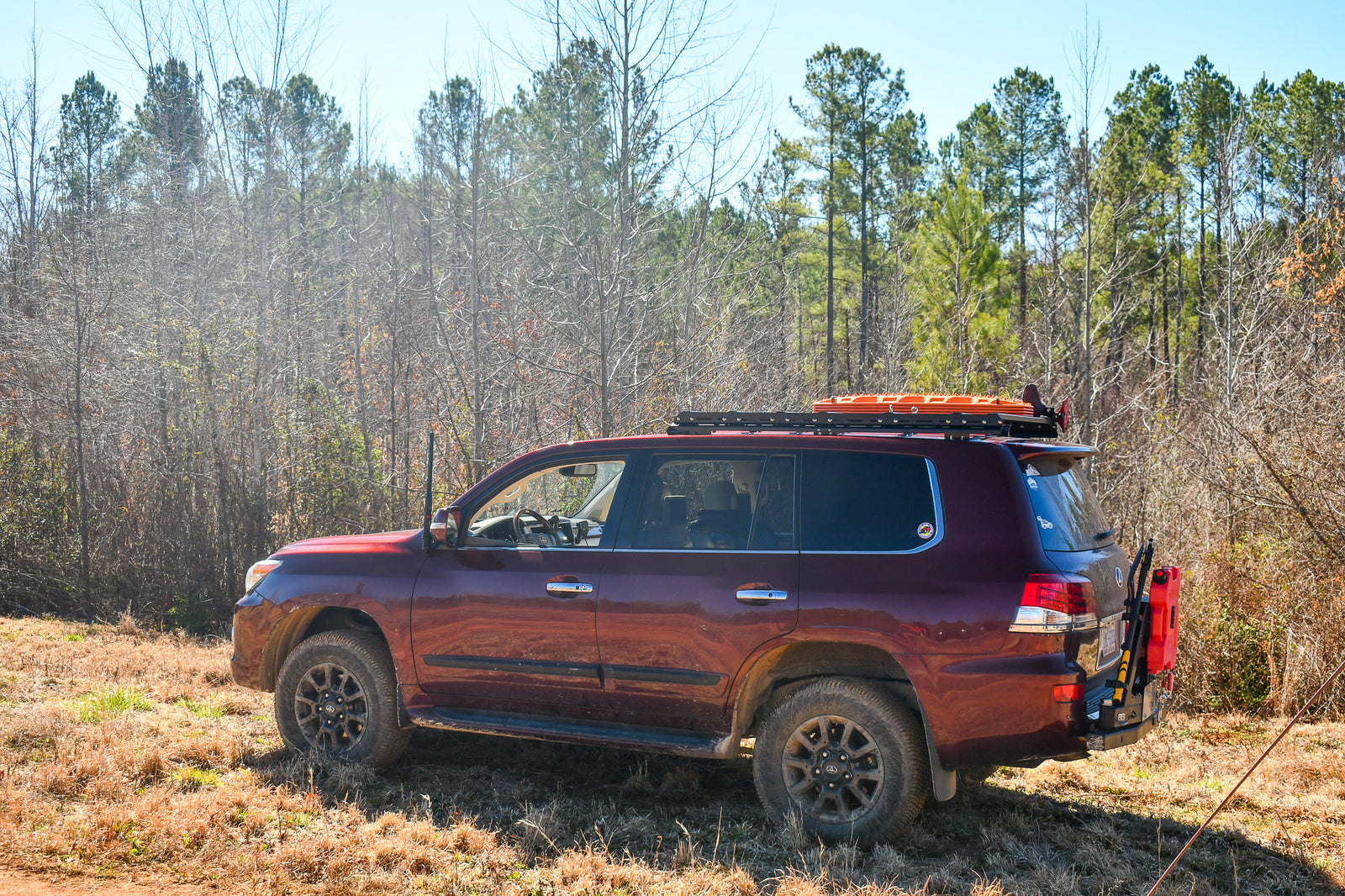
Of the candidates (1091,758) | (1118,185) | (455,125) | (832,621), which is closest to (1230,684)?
(1091,758)

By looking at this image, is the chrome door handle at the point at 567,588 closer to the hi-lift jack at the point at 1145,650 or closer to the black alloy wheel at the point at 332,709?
the black alloy wheel at the point at 332,709

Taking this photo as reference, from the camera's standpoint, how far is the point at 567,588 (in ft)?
16.8

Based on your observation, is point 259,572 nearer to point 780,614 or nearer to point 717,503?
point 717,503

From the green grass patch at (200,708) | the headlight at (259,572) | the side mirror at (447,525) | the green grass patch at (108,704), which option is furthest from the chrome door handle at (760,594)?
the green grass patch at (108,704)

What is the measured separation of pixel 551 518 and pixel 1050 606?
2958 millimetres

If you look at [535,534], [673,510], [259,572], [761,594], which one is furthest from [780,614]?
[259,572]

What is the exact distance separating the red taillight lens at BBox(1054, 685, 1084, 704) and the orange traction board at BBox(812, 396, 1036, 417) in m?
1.44

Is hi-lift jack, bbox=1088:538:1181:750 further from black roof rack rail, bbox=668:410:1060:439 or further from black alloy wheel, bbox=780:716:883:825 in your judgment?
black alloy wheel, bbox=780:716:883:825

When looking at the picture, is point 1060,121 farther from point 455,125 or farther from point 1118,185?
point 455,125

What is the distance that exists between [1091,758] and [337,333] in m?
14.2

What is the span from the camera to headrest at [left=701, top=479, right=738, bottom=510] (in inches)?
197

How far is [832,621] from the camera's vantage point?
4551mm

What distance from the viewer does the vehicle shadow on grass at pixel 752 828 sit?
14.0 feet

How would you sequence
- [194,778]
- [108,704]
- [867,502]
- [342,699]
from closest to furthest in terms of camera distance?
[867,502] → [194,778] → [342,699] → [108,704]
